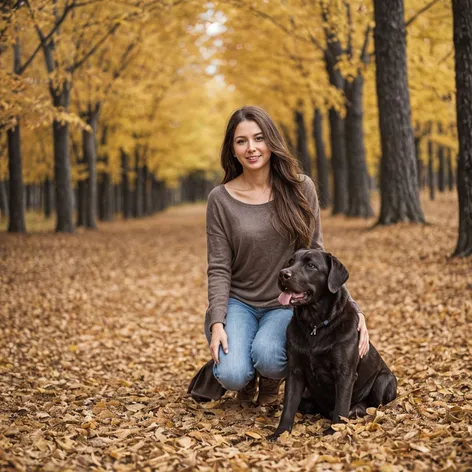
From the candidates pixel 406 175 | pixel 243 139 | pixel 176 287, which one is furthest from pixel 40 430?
pixel 406 175

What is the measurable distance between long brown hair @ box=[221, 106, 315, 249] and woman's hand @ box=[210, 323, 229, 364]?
2.83 ft

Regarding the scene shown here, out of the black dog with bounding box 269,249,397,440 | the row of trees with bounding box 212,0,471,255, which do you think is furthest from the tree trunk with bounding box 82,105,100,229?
the black dog with bounding box 269,249,397,440

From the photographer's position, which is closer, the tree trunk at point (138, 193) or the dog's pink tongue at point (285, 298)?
the dog's pink tongue at point (285, 298)

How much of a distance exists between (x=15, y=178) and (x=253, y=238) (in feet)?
39.2

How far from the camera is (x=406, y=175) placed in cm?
1155

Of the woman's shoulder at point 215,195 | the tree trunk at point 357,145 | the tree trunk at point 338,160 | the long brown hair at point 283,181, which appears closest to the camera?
the long brown hair at point 283,181

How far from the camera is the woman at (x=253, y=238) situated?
415 centimetres

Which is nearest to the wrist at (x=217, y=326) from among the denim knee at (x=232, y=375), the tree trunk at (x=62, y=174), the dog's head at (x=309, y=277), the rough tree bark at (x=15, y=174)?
the denim knee at (x=232, y=375)

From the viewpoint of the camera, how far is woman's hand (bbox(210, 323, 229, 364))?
406cm

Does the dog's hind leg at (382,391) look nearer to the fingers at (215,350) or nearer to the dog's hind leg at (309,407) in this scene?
the dog's hind leg at (309,407)

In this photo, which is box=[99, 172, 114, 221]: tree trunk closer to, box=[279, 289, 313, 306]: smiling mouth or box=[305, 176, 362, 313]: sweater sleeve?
box=[305, 176, 362, 313]: sweater sleeve

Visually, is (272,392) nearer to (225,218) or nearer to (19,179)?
(225,218)

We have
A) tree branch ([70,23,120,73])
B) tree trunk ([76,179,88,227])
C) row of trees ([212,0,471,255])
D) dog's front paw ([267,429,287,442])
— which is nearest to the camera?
dog's front paw ([267,429,287,442])

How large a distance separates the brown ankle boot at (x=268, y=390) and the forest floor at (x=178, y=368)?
0.09 m
